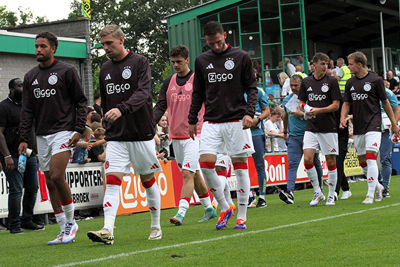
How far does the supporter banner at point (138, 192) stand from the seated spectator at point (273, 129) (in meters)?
4.49

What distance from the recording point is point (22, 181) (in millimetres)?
10781

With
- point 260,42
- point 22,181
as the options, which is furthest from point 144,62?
point 260,42

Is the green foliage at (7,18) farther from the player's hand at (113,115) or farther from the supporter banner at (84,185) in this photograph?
the player's hand at (113,115)

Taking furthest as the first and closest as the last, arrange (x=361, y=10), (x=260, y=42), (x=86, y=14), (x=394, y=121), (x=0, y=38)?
(x=361, y=10) < (x=86, y=14) < (x=260, y=42) < (x=0, y=38) < (x=394, y=121)

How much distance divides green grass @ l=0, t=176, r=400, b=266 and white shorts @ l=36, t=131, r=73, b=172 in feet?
3.18

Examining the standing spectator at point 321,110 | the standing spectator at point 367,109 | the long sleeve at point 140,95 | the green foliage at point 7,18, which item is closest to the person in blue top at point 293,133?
the standing spectator at point 321,110

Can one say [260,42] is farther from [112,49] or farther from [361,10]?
[112,49]

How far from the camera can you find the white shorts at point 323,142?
39.6ft

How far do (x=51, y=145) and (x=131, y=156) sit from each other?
100 cm

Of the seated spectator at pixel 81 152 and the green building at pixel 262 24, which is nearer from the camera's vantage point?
the seated spectator at pixel 81 152

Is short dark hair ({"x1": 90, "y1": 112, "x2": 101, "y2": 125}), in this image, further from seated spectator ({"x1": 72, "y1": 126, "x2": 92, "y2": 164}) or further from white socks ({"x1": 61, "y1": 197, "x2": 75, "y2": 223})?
white socks ({"x1": 61, "y1": 197, "x2": 75, "y2": 223})

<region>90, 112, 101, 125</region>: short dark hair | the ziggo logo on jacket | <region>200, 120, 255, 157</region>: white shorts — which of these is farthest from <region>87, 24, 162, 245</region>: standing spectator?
<region>90, 112, 101, 125</region>: short dark hair

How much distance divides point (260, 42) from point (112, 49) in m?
22.6

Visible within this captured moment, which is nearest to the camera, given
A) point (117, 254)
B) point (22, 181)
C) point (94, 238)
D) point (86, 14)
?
point (117, 254)
